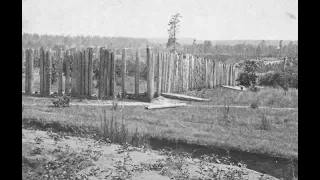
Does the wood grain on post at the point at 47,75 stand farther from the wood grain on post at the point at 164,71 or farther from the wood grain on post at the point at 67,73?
the wood grain on post at the point at 164,71

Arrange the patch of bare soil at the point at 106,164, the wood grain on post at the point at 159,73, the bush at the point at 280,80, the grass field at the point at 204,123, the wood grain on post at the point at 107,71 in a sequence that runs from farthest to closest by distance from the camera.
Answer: the bush at the point at 280,80 → the wood grain on post at the point at 159,73 → the wood grain on post at the point at 107,71 → the grass field at the point at 204,123 → the patch of bare soil at the point at 106,164

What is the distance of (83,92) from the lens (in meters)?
13.6

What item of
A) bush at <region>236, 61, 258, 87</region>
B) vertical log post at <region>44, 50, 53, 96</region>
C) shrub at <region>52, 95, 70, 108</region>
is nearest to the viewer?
shrub at <region>52, 95, 70, 108</region>

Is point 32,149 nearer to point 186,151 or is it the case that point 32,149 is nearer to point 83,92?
point 186,151

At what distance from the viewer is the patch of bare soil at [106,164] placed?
5.69 m

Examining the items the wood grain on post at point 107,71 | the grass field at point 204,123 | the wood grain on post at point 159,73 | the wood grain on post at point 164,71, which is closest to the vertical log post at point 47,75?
the grass field at point 204,123

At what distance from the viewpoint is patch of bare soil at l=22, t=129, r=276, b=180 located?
18.7 ft

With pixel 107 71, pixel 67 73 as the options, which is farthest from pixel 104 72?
pixel 67 73

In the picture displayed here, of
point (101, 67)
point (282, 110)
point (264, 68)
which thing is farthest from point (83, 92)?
point (264, 68)

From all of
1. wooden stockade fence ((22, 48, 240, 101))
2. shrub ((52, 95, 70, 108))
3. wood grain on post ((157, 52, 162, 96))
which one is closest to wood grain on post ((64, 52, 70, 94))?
wooden stockade fence ((22, 48, 240, 101))

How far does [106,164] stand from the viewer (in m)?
6.07

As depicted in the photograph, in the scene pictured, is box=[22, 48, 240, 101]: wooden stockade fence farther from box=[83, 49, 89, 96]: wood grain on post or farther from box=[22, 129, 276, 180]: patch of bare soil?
box=[22, 129, 276, 180]: patch of bare soil

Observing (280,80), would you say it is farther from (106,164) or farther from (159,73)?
(106,164)

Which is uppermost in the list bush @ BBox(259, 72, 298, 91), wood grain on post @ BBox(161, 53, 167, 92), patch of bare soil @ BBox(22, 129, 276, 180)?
wood grain on post @ BBox(161, 53, 167, 92)
